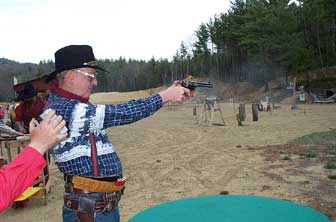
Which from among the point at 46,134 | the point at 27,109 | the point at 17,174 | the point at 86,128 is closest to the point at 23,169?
the point at 17,174

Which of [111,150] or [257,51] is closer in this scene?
[111,150]

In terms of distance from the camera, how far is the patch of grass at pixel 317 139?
1057 cm

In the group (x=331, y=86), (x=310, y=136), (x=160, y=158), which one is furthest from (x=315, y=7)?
(x=160, y=158)

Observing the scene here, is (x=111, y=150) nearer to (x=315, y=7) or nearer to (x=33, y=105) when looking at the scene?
(x=33, y=105)

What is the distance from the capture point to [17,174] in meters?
1.38

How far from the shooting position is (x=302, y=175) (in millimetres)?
7195

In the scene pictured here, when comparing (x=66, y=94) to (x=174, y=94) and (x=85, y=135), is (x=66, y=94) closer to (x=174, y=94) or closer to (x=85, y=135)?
(x=85, y=135)

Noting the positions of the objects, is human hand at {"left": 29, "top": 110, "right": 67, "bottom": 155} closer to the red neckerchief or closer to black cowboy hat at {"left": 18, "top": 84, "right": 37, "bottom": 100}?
the red neckerchief

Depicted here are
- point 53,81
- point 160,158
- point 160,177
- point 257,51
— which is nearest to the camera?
point 53,81

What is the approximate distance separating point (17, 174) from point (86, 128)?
99cm

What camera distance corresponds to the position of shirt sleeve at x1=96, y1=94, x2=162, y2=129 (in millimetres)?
Answer: 2385

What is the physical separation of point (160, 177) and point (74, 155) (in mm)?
5266

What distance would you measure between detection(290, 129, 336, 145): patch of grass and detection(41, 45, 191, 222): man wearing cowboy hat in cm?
890

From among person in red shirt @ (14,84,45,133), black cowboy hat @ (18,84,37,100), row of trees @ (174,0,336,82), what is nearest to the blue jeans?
black cowboy hat @ (18,84,37,100)
